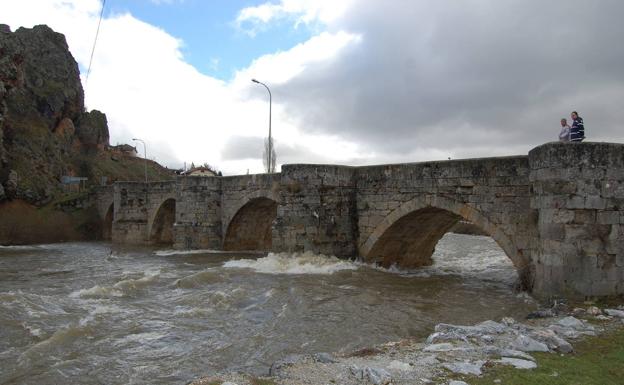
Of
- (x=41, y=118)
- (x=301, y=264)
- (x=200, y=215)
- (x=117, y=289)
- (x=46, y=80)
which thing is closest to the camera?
(x=117, y=289)

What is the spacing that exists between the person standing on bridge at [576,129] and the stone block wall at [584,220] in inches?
38.8

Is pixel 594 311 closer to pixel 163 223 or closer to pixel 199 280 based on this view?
pixel 199 280

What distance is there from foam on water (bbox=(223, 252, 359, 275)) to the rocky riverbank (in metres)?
7.12

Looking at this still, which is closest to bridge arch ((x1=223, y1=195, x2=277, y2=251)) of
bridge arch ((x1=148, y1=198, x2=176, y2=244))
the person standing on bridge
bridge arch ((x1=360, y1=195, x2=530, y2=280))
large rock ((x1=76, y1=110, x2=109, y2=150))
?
bridge arch ((x1=148, y1=198, x2=176, y2=244))

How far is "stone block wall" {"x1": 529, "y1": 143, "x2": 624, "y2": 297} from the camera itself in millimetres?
8234

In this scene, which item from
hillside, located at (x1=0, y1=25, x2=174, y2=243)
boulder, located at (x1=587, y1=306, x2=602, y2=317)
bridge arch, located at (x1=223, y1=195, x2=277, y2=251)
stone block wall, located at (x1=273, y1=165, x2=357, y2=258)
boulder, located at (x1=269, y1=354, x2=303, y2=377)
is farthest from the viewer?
hillside, located at (x1=0, y1=25, x2=174, y2=243)

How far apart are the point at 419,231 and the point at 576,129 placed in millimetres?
6138

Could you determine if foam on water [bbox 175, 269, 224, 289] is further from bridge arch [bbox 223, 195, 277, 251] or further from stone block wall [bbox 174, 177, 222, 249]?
stone block wall [bbox 174, 177, 222, 249]

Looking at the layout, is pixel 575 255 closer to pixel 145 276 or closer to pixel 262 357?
pixel 262 357

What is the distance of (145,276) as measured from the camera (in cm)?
1373

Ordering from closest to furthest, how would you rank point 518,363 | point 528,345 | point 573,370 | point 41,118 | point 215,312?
point 573,370 < point 518,363 < point 528,345 < point 215,312 < point 41,118

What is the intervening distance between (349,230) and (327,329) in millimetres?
7083

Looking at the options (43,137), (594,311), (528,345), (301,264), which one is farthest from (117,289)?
(43,137)

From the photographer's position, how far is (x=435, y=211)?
13.1 meters
